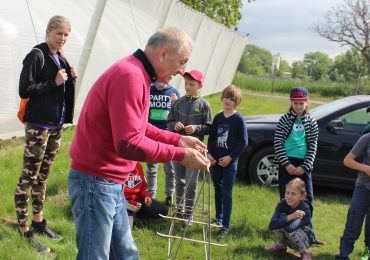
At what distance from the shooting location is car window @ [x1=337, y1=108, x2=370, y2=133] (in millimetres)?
6145

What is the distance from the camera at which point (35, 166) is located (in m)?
3.65

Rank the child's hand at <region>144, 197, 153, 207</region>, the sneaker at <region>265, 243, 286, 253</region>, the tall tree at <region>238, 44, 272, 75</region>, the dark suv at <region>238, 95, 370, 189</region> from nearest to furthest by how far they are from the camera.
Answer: the sneaker at <region>265, 243, 286, 253</region>, the child's hand at <region>144, 197, 153, 207</region>, the dark suv at <region>238, 95, 370, 189</region>, the tall tree at <region>238, 44, 272, 75</region>

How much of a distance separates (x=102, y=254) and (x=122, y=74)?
3.17 ft

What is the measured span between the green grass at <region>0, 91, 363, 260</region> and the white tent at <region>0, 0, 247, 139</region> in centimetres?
102

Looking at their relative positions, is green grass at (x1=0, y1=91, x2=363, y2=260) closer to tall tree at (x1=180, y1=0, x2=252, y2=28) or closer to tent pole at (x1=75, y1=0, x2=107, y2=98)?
tent pole at (x1=75, y1=0, x2=107, y2=98)

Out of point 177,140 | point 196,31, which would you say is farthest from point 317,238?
point 196,31

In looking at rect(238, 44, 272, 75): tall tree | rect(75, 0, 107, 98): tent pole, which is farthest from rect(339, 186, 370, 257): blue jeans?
rect(238, 44, 272, 75): tall tree

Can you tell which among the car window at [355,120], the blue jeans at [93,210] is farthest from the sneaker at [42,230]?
the car window at [355,120]

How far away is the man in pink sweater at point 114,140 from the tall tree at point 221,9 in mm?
19565

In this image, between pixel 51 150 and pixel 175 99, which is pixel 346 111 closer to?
pixel 175 99

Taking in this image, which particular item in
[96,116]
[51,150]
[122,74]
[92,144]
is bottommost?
[51,150]

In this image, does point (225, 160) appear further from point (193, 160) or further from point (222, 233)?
point (193, 160)

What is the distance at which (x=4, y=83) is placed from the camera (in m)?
5.47

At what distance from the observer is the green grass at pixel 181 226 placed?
3.79 metres
